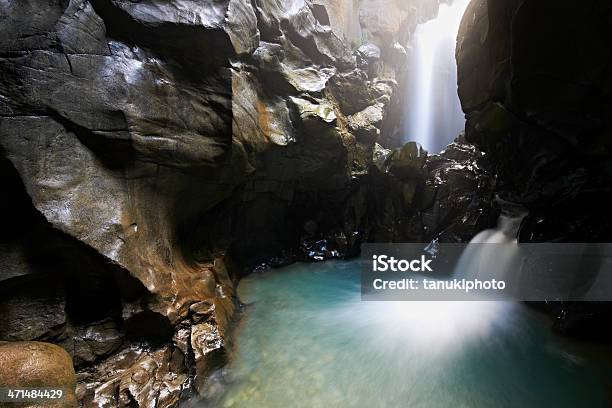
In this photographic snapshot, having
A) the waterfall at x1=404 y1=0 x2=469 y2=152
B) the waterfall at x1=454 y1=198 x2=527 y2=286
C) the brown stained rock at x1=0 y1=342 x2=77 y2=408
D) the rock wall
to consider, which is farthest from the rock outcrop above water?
the waterfall at x1=404 y1=0 x2=469 y2=152

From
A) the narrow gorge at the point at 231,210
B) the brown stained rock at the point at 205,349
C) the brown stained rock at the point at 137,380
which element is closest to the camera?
the brown stained rock at the point at 137,380

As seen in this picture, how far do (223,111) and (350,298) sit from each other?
18.8 feet

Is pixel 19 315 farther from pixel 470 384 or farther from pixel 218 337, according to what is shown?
pixel 470 384

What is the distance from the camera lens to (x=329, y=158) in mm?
10758

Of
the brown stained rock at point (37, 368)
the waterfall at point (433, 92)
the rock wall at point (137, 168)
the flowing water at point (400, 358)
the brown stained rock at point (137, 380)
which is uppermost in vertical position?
the waterfall at point (433, 92)

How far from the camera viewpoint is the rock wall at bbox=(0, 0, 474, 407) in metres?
4.17

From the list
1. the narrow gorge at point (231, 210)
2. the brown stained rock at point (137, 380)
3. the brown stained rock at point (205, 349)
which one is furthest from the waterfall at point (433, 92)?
the brown stained rock at point (137, 380)

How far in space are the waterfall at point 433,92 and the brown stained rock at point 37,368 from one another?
20.0 m

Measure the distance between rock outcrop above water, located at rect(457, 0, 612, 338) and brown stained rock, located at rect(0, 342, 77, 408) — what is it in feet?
27.7

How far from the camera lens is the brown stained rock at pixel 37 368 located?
10.8ft

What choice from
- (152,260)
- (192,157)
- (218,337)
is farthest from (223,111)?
(218,337)

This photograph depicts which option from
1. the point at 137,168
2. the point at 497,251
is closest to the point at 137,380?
the point at 137,168

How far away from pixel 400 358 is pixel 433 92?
2034 centimetres

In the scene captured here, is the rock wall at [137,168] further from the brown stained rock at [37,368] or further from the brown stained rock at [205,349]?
the brown stained rock at [37,368]
